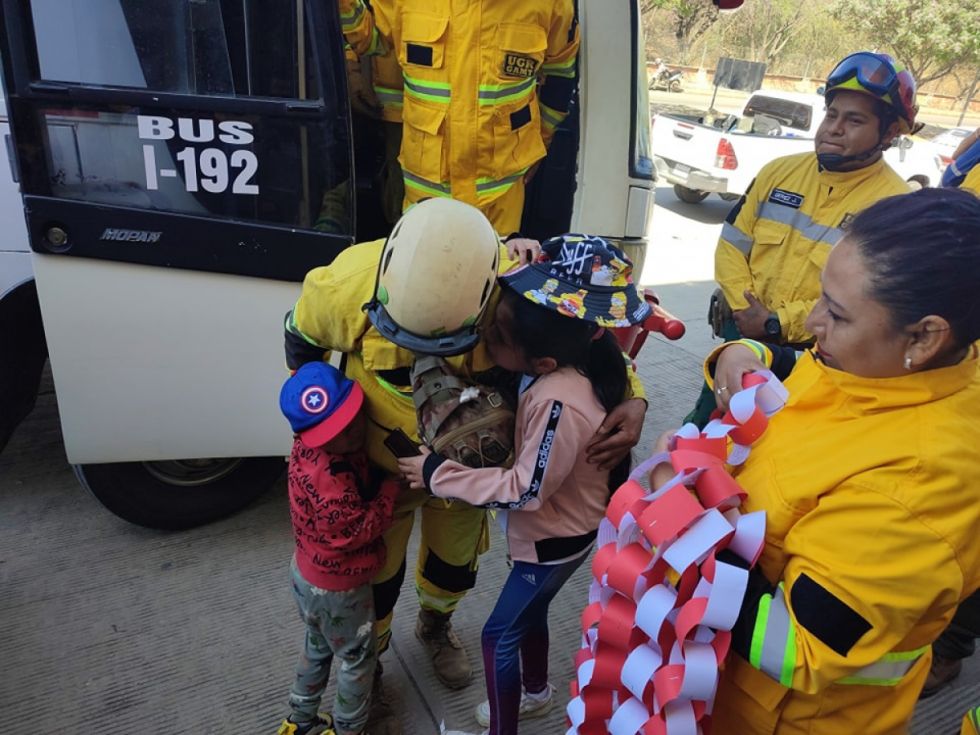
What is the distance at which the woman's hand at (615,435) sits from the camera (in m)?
1.64

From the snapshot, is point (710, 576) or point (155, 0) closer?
point (710, 576)

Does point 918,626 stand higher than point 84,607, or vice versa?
point 918,626

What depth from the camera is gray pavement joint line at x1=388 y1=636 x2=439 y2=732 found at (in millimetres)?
2268

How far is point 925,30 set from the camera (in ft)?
84.8

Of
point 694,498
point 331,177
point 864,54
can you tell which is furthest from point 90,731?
point 864,54

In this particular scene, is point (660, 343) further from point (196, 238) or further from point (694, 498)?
point (694, 498)

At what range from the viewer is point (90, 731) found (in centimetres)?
210

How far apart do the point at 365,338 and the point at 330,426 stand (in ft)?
0.78

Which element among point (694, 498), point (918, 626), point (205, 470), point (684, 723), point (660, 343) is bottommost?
point (660, 343)

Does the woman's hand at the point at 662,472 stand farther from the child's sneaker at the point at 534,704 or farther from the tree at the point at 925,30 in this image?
the tree at the point at 925,30

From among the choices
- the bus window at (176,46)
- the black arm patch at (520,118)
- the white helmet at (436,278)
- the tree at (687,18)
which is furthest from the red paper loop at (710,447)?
the tree at (687,18)

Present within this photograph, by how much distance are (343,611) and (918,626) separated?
1.25 metres

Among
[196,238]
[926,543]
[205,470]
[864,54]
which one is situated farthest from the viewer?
[205,470]

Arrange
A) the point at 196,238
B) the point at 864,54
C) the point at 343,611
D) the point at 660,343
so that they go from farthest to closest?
the point at 660,343
the point at 864,54
the point at 196,238
the point at 343,611
